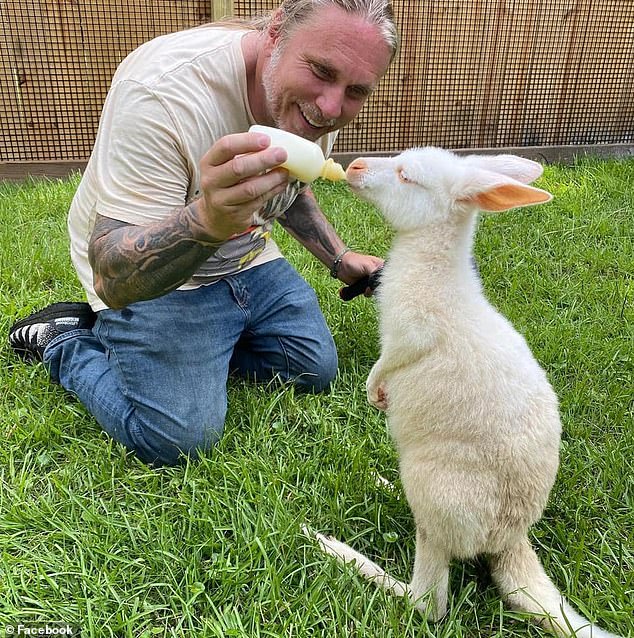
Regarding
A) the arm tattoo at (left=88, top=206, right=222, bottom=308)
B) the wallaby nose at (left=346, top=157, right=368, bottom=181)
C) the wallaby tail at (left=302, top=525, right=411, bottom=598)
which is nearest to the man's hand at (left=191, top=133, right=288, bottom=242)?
the arm tattoo at (left=88, top=206, right=222, bottom=308)

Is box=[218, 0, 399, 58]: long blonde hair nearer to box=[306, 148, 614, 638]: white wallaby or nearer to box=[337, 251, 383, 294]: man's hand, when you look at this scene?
box=[306, 148, 614, 638]: white wallaby

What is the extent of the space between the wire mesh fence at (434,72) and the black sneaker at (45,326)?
2852 millimetres

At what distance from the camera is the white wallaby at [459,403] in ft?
5.16

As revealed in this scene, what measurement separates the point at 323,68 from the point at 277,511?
134 centimetres

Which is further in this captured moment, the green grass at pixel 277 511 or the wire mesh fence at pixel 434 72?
the wire mesh fence at pixel 434 72

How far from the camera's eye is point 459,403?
1.61m

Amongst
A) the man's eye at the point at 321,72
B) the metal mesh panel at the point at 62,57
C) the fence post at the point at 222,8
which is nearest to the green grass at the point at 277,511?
the man's eye at the point at 321,72

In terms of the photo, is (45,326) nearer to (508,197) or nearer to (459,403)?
(459,403)

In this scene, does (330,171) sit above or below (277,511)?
above

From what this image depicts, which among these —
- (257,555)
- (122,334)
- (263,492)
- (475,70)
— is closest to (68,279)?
(122,334)

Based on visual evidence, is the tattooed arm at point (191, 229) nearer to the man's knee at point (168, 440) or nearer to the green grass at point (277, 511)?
the man's knee at point (168, 440)

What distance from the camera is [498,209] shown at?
1.71 m

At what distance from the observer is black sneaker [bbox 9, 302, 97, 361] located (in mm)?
2576

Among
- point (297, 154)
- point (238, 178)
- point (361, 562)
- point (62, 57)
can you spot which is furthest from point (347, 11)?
point (62, 57)
